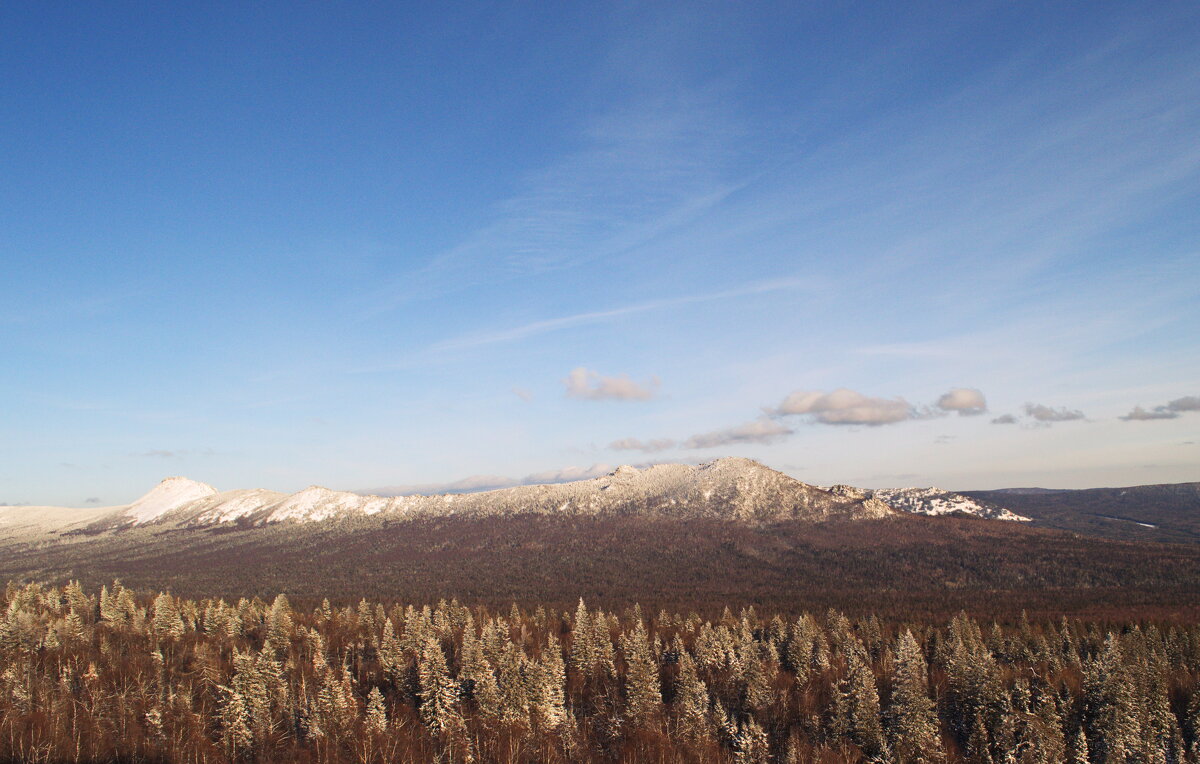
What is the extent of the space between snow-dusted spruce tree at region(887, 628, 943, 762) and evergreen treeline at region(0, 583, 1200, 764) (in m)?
0.25

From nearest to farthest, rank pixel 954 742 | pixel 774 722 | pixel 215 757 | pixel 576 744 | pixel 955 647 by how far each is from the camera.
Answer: pixel 215 757, pixel 576 744, pixel 954 742, pixel 774 722, pixel 955 647

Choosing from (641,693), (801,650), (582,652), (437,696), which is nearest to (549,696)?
(641,693)

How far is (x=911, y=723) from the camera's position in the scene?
6544 cm

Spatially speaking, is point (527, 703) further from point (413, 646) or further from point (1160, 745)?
point (1160, 745)

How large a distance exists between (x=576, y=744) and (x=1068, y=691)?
201 ft

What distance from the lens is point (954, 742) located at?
77.2 metres

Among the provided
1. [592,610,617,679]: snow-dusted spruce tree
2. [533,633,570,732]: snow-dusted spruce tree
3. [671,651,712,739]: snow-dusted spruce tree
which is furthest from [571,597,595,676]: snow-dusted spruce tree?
[671,651,712,739]: snow-dusted spruce tree

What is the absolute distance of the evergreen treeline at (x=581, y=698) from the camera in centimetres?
6138

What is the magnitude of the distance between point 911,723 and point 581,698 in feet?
141

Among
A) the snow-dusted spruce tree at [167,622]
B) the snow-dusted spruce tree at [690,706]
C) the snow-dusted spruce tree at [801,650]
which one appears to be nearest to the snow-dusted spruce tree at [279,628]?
the snow-dusted spruce tree at [167,622]

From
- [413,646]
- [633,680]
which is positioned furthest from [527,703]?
[413,646]

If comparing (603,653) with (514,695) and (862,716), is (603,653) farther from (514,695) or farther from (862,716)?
(862,716)

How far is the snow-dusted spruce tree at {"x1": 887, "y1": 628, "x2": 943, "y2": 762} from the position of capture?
61969 mm

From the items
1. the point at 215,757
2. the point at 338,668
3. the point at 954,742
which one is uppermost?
the point at 215,757
